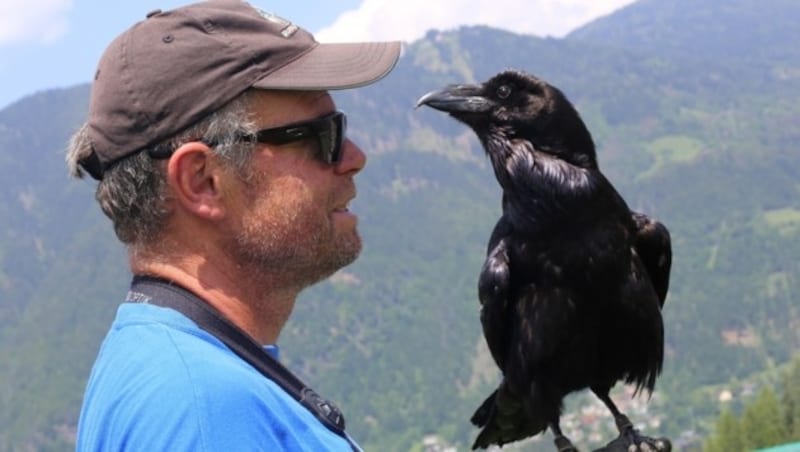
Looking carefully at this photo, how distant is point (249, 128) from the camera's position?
2.91 m

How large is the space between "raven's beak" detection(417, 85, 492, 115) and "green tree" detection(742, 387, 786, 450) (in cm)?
4969

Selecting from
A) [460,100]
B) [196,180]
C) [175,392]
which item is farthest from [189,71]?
[460,100]

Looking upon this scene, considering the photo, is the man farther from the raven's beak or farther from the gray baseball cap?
the raven's beak

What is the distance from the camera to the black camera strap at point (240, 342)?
2779mm

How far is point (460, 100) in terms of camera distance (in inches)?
212

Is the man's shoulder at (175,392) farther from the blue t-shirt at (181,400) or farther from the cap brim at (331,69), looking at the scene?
the cap brim at (331,69)

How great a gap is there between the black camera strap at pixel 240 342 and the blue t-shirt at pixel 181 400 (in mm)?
34

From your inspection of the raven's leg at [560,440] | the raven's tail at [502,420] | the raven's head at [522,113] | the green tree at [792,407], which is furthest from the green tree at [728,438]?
the raven's head at [522,113]

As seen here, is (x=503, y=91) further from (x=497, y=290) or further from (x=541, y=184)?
(x=497, y=290)

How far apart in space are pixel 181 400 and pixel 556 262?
3205 millimetres

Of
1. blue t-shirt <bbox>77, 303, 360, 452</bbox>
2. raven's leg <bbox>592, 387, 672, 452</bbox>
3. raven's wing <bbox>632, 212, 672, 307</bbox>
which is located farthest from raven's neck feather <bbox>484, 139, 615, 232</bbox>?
blue t-shirt <bbox>77, 303, 360, 452</bbox>

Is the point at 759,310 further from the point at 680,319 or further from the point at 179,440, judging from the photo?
the point at 179,440

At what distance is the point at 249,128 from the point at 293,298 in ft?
1.68

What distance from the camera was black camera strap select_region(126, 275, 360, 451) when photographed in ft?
9.12
